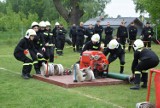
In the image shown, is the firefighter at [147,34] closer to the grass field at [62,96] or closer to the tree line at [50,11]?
the tree line at [50,11]

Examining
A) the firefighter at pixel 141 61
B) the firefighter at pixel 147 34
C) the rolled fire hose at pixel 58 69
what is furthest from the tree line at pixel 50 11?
the firefighter at pixel 141 61

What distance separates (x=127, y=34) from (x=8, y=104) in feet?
54.2

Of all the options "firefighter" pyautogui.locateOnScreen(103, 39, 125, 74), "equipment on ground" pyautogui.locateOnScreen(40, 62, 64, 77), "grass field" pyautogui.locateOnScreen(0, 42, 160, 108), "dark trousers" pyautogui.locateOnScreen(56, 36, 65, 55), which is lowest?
"grass field" pyautogui.locateOnScreen(0, 42, 160, 108)

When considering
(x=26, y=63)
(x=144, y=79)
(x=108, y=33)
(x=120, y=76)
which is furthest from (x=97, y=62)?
(x=108, y=33)

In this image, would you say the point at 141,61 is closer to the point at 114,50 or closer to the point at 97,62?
the point at 97,62

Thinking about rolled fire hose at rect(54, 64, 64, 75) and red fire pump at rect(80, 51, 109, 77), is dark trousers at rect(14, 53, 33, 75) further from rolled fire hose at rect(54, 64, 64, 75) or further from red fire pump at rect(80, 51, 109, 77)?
red fire pump at rect(80, 51, 109, 77)

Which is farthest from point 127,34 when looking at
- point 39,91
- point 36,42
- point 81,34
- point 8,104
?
point 8,104

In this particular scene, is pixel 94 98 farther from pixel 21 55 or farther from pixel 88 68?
pixel 21 55

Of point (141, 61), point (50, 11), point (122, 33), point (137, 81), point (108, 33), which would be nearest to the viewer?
point (141, 61)

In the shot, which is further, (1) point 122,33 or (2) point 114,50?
(1) point 122,33

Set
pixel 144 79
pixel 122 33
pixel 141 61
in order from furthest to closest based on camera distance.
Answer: pixel 122 33 < pixel 144 79 < pixel 141 61

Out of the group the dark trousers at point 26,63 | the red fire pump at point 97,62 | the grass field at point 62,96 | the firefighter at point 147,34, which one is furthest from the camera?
the firefighter at point 147,34

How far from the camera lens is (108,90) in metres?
10.7

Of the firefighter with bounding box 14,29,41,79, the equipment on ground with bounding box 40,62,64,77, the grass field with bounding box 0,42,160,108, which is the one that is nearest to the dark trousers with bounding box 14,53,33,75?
the firefighter with bounding box 14,29,41,79
